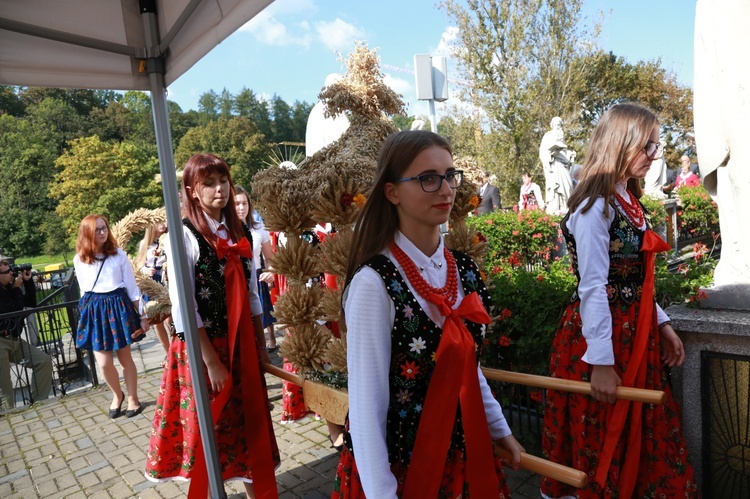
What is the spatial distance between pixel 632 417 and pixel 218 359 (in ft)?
7.47

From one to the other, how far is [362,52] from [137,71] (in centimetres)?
139

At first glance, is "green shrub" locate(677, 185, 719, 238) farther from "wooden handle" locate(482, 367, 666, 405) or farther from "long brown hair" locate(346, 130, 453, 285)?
"long brown hair" locate(346, 130, 453, 285)

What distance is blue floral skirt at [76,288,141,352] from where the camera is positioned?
5402 mm

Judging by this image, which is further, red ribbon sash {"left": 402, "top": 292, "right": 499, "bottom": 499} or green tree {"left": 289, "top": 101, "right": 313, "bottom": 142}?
green tree {"left": 289, "top": 101, "right": 313, "bottom": 142}

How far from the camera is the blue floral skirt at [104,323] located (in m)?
5.40

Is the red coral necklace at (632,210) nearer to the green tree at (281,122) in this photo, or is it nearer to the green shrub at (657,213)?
the green shrub at (657,213)

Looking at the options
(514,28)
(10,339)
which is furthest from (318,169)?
(514,28)

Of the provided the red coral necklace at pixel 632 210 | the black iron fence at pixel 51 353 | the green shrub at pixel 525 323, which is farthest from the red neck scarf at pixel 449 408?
the black iron fence at pixel 51 353

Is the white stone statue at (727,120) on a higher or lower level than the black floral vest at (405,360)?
higher

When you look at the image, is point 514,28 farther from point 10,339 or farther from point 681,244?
point 10,339

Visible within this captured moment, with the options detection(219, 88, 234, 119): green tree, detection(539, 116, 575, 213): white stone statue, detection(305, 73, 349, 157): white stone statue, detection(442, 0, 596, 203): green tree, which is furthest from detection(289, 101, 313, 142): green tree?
detection(305, 73, 349, 157): white stone statue

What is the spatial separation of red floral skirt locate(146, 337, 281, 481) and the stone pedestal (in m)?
2.47

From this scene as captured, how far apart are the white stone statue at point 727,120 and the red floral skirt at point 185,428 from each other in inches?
114

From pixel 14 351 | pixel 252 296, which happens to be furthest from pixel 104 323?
pixel 252 296
